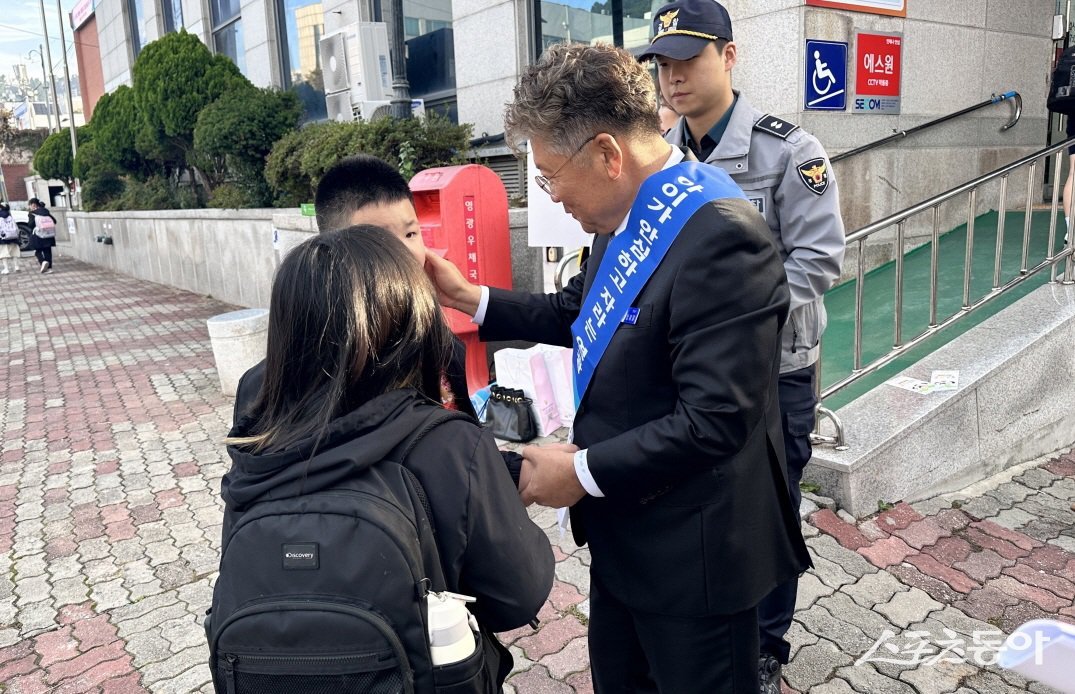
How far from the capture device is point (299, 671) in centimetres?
120

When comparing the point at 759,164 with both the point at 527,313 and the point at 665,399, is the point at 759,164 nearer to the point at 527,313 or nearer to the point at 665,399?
the point at 527,313

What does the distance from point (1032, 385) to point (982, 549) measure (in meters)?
1.21

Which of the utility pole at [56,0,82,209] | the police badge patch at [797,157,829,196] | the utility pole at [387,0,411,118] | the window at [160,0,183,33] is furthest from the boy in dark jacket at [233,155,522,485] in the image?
the utility pole at [56,0,82,209]

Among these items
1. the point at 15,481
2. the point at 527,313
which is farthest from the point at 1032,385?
the point at 15,481

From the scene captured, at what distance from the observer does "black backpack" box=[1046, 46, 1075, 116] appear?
4.91 metres

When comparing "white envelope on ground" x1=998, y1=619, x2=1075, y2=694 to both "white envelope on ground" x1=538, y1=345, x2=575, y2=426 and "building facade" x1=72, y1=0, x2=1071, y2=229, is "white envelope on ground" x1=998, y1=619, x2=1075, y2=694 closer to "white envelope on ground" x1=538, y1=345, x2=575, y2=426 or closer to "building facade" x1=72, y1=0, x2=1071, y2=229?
"white envelope on ground" x1=538, y1=345, x2=575, y2=426

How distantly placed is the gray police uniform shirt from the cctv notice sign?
13.1 ft

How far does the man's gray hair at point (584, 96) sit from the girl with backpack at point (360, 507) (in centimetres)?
41

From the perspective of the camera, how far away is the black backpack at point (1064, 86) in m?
4.91

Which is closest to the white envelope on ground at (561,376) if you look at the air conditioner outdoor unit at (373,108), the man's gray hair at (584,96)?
the man's gray hair at (584,96)

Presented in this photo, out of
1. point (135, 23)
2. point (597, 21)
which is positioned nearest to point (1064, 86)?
point (597, 21)

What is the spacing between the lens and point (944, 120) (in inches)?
249

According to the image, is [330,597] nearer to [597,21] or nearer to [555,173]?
[555,173]

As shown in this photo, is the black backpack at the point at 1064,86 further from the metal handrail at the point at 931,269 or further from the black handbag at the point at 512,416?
the black handbag at the point at 512,416
